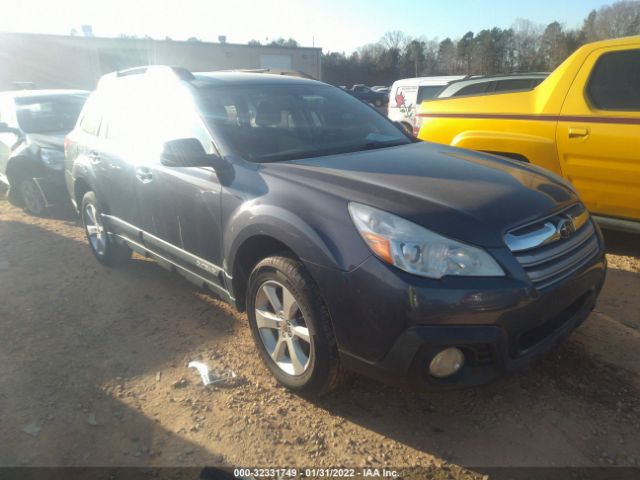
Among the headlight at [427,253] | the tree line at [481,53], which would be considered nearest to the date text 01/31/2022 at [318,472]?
the headlight at [427,253]

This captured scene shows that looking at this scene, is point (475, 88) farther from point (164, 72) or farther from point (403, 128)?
point (164, 72)

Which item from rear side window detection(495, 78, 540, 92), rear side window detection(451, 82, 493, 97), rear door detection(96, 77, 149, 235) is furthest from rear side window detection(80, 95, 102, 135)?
rear side window detection(495, 78, 540, 92)

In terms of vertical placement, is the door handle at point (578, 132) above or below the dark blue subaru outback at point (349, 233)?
above

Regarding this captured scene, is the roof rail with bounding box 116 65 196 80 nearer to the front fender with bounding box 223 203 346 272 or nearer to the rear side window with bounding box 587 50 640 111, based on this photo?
the front fender with bounding box 223 203 346 272

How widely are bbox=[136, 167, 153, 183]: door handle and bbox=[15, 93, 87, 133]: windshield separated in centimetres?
461

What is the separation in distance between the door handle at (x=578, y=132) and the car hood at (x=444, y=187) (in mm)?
1405

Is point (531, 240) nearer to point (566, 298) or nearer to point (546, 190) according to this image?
point (566, 298)

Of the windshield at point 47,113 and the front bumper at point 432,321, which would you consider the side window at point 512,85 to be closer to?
the front bumper at point 432,321

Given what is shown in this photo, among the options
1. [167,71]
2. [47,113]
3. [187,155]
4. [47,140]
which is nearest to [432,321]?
[187,155]

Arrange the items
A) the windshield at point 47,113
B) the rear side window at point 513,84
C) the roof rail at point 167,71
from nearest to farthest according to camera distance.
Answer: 1. the roof rail at point 167,71
2. the rear side window at point 513,84
3. the windshield at point 47,113

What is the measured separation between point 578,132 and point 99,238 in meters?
4.46

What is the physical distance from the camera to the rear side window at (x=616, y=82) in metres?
4.00

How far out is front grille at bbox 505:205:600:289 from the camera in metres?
2.19

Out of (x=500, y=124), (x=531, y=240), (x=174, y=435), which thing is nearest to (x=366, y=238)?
(x=531, y=240)
